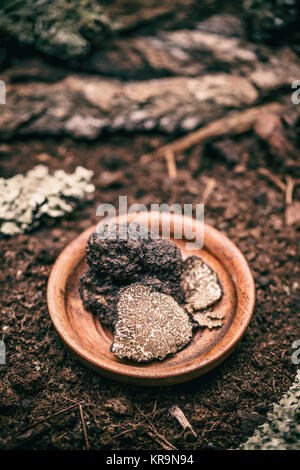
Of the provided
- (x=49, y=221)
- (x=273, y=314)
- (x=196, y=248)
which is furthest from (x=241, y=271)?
(x=49, y=221)

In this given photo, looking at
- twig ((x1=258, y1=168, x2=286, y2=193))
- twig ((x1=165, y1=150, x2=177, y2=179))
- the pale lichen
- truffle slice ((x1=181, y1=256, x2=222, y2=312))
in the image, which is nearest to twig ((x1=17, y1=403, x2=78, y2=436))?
truffle slice ((x1=181, y1=256, x2=222, y2=312))

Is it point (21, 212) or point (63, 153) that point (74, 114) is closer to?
point (63, 153)

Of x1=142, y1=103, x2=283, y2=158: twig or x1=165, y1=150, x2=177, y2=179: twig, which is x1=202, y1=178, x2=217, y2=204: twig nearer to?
x1=165, y1=150, x2=177, y2=179: twig

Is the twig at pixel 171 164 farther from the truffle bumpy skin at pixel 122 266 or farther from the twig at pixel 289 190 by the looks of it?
the truffle bumpy skin at pixel 122 266

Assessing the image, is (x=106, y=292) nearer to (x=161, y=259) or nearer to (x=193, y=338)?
(x=161, y=259)

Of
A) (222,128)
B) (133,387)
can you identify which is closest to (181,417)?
(133,387)
